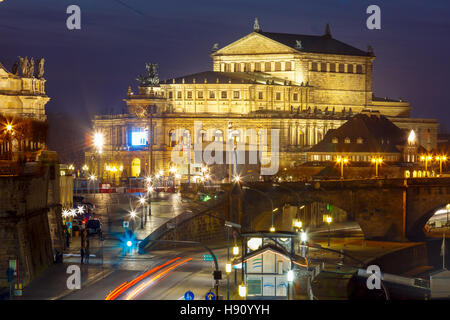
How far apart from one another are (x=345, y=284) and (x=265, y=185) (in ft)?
84.7

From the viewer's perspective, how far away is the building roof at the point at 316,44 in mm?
187625

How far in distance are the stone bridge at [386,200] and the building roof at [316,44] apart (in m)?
79.0

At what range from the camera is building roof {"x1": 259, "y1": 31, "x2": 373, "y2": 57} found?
187625 millimetres

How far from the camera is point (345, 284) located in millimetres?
82375

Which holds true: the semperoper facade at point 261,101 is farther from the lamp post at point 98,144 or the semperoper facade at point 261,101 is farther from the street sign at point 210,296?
the street sign at point 210,296

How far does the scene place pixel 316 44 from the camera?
628 feet

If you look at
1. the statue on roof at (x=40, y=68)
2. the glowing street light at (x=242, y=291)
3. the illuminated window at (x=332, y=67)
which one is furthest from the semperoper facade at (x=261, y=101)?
the glowing street light at (x=242, y=291)


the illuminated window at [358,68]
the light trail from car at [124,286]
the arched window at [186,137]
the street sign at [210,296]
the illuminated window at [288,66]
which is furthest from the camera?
the illuminated window at [358,68]

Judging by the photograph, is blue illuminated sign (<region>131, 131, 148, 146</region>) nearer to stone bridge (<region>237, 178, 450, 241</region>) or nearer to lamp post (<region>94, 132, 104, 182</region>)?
lamp post (<region>94, 132, 104, 182</region>)

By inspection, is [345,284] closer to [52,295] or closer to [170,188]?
[52,295]

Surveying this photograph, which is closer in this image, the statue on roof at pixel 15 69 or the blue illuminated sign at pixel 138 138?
the statue on roof at pixel 15 69

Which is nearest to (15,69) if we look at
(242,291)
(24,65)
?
(24,65)

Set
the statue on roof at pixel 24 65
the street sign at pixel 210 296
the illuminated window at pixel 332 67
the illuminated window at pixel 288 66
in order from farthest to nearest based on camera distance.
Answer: the illuminated window at pixel 332 67 → the illuminated window at pixel 288 66 → the statue on roof at pixel 24 65 → the street sign at pixel 210 296
